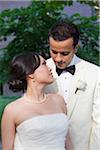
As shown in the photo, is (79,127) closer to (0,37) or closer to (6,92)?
(0,37)

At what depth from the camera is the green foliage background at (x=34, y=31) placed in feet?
21.1

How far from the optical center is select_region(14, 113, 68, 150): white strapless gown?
9.24 ft

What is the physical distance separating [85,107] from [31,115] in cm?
45

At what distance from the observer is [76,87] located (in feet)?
10.2

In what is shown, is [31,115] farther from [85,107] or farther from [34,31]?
[34,31]

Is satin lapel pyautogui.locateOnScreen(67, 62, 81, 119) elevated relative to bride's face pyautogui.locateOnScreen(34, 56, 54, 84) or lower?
lower

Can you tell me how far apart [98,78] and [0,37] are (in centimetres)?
375

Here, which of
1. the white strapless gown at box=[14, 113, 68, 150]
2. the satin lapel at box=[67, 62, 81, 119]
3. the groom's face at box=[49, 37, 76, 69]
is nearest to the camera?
the white strapless gown at box=[14, 113, 68, 150]

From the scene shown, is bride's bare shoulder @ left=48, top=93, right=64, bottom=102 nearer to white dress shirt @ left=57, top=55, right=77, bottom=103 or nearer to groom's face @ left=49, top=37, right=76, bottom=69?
white dress shirt @ left=57, top=55, right=77, bottom=103

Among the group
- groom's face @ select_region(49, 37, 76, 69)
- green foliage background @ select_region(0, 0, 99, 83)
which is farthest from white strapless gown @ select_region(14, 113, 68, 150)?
green foliage background @ select_region(0, 0, 99, 83)

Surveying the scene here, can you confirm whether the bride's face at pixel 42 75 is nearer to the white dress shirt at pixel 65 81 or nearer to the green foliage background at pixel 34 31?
the white dress shirt at pixel 65 81

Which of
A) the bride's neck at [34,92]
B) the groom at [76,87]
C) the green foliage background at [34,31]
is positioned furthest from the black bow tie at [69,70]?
the green foliage background at [34,31]

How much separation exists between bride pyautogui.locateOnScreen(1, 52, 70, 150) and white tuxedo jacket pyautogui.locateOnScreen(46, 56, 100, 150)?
20 cm

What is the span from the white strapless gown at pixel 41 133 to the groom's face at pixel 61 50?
A: 1.22 ft
